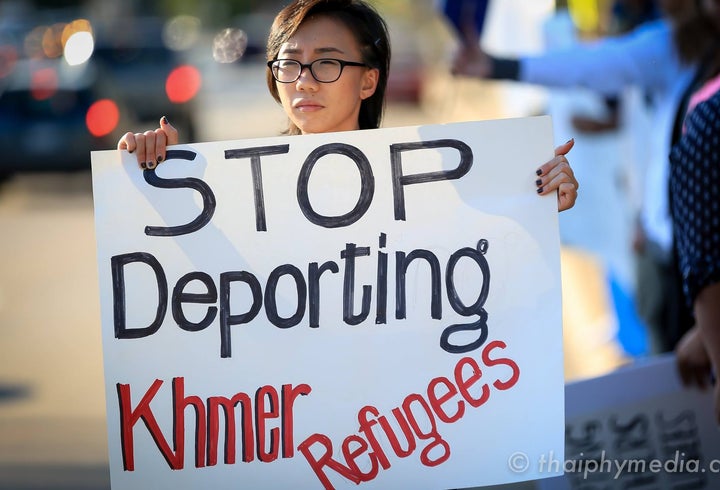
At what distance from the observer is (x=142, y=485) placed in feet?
7.97

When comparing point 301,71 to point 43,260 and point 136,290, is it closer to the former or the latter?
point 136,290

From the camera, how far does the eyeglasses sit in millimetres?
2617

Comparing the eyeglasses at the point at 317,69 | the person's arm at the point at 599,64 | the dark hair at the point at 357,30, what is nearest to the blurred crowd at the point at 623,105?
the person's arm at the point at 599,64

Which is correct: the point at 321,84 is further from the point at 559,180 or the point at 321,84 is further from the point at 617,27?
the point at 617,27

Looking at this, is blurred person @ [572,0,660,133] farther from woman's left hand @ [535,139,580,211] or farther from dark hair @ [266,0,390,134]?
woman's left hand @ [535,139,580,211]

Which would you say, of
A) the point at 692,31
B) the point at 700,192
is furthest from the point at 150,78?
Result: the point at 700,192

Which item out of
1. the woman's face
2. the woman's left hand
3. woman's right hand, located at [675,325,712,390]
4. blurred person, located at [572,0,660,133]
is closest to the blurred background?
blurred person, located at [572,0,660,133]

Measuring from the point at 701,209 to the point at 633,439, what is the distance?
2.66 ft

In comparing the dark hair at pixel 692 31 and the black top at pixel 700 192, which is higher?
the dark hair at pixel 692 31

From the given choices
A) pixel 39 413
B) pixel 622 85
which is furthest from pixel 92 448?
pixel 622 85

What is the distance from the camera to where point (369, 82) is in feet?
9.00

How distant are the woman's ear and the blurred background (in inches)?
19.9

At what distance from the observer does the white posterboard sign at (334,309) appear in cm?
245

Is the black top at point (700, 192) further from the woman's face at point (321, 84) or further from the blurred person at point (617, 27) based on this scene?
the blurred person at point (617, 27)
